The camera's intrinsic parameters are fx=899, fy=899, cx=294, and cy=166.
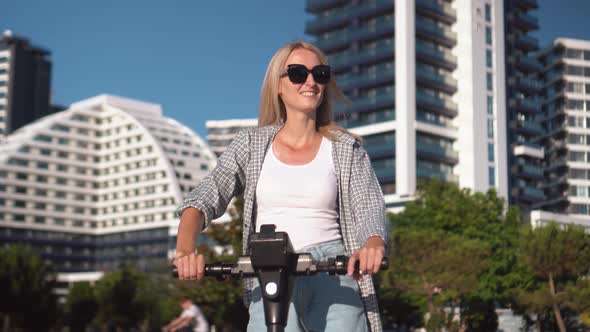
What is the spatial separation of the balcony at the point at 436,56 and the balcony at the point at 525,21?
12.6 m

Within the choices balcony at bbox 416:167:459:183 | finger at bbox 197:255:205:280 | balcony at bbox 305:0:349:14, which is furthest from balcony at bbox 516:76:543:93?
finger at bbox 197:255:205:280

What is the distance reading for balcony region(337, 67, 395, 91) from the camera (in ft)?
318

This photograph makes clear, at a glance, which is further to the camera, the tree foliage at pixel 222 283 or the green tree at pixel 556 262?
the green tree at pixel 556 262

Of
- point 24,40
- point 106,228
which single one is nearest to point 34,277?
point 106,228

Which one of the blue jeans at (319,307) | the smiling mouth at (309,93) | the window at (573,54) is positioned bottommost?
the blue jeans at (319,307)

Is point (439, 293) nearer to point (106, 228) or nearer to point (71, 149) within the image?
point (106, 228)

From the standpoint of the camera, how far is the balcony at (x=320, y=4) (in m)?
104

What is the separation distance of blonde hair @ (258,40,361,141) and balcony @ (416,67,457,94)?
311ft

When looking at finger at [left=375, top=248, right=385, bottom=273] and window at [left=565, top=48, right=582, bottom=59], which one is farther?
window at [left=565, top=48, right=582, bottom=59]

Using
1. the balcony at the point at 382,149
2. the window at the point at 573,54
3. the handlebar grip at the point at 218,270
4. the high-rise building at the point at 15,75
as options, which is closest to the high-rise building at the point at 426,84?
the balcony at the point at 382,149

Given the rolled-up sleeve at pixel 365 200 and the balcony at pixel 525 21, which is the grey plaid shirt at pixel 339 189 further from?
the balcony at pixel 525 21

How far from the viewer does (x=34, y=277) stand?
73.8 meters

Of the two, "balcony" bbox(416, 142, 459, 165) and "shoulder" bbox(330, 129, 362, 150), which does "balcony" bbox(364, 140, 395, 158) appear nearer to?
"balcony" bbox(416, 142, 459, 165)

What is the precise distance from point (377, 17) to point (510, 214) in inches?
1577
